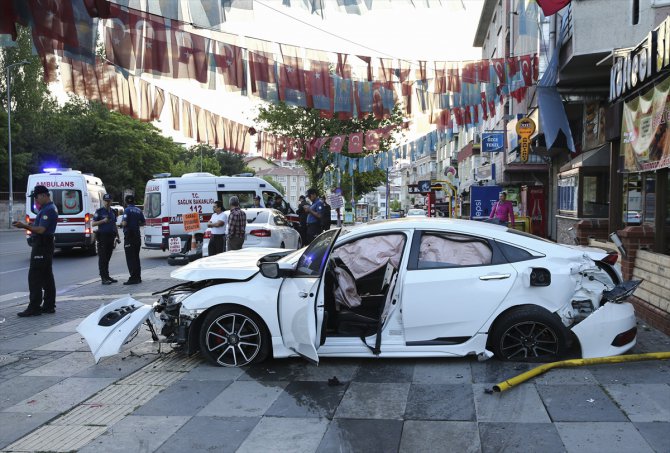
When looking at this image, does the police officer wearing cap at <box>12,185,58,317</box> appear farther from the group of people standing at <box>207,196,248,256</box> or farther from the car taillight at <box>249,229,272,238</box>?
the car taillight at <box>249,229,272,238</box>

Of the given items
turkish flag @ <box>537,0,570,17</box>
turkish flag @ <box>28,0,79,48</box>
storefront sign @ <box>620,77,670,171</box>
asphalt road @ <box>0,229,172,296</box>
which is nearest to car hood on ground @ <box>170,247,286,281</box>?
turkish flag @ <box>28,0,79,48</box>

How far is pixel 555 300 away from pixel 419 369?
1430 millimetres

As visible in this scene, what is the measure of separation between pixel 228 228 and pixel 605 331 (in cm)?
808

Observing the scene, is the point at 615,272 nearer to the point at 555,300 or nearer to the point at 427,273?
the point at 555,300

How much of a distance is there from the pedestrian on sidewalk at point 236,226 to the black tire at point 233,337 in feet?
20.6

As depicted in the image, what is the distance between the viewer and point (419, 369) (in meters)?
5.40

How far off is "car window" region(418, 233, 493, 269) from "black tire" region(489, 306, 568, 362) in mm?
600

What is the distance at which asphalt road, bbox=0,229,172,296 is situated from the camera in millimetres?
12133

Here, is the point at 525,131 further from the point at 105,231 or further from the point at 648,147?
the point at 105,231

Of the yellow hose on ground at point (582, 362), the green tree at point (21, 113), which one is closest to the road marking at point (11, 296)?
the yellow hose on ground at point (582, 362)

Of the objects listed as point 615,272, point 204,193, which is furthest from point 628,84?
point 204,193

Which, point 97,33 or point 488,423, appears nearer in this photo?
point 488,423

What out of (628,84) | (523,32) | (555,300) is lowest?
(555,300)

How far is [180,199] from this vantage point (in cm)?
1686
